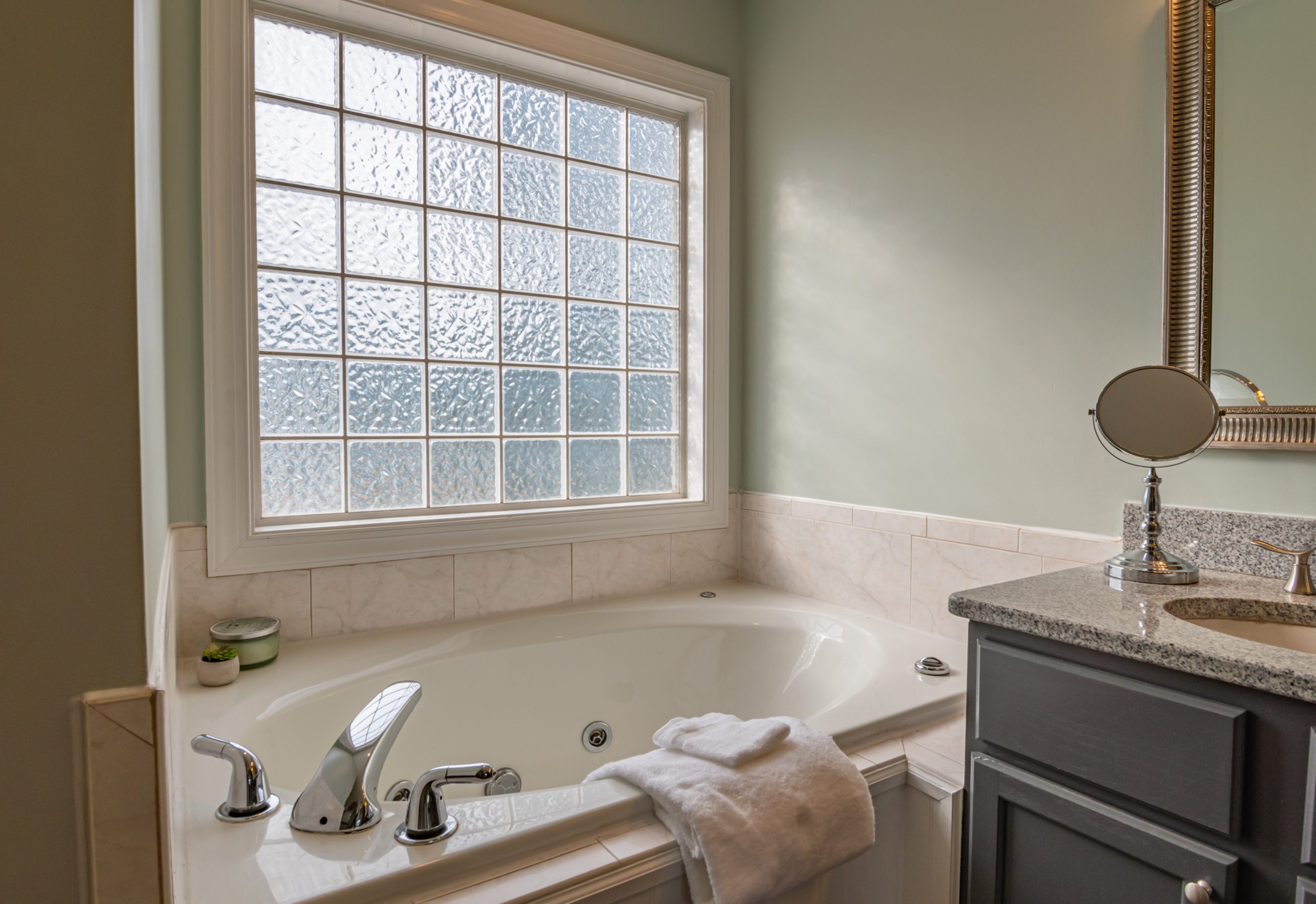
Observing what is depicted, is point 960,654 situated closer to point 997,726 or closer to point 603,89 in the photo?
point 997,726

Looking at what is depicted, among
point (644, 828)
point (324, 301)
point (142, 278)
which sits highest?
point (324, 301)

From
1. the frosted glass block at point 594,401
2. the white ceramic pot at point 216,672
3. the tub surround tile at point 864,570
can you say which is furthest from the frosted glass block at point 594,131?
the white ceramic pot at point 216,672

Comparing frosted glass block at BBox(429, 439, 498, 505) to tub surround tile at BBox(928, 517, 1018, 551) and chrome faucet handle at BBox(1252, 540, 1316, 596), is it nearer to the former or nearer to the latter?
tub surround tile at BBox(928, 517, 1018, 551)

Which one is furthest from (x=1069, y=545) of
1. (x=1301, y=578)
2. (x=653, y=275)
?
(x=653, y=275)

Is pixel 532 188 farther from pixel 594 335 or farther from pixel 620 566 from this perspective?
pixel 620 566

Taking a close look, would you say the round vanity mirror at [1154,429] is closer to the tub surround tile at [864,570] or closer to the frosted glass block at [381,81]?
the tub surround tile at [864,570]

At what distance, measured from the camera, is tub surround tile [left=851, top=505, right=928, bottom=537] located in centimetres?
210

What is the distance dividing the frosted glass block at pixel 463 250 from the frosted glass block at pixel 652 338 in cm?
54

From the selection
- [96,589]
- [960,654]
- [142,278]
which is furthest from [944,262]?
[96,589]

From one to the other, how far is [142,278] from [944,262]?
183 cm

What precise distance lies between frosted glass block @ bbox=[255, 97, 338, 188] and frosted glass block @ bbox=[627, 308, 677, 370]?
3.44ft

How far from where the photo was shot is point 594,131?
8.36 ft

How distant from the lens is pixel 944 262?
202 centimetres

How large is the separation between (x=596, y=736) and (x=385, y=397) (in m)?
1.16
